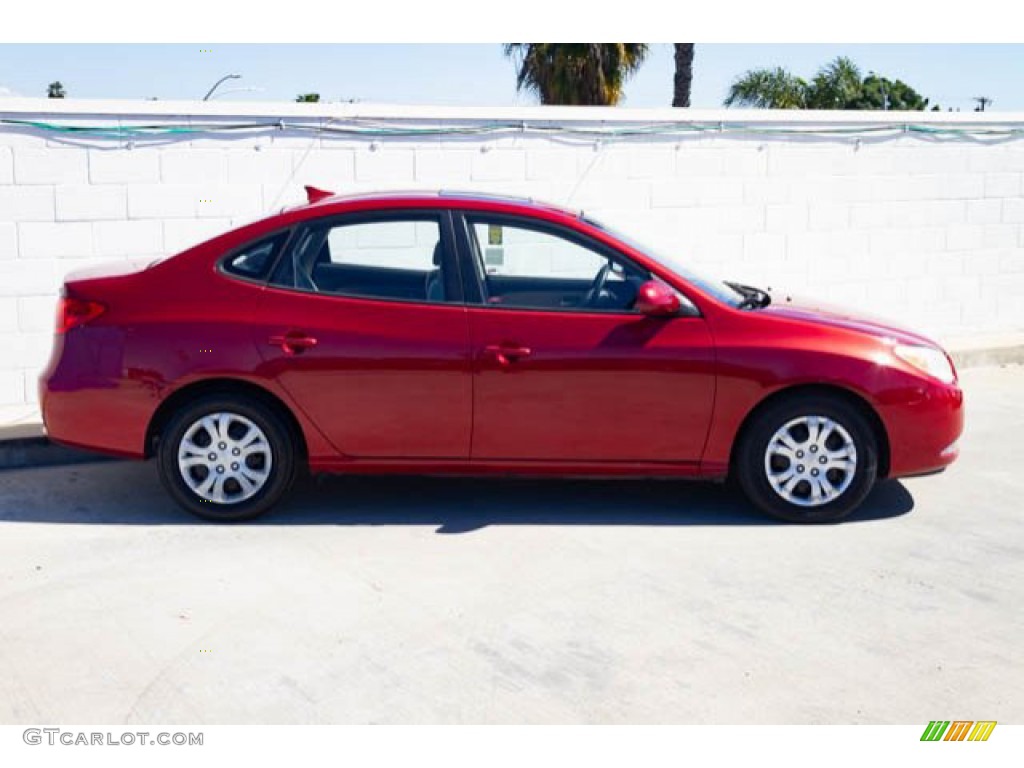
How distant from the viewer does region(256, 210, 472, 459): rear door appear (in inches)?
249

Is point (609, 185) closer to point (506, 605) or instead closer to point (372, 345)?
point (372, 345)

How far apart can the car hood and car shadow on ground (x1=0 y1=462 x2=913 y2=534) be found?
0.89 metres

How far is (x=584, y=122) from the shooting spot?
10.1m

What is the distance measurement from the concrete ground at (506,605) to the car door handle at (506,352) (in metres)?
0.81

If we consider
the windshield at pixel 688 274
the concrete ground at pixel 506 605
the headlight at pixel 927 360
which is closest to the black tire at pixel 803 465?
the concrete ground at pixel 506 605

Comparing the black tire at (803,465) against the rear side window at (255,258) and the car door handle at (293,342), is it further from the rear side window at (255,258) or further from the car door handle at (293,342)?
the rear side window at (255,258)

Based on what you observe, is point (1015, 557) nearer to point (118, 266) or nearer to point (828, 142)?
point (118, 266)

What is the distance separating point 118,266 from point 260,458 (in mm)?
1332

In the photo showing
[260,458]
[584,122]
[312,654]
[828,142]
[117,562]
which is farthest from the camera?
[828,142]

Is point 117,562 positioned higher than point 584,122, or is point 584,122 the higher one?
point 584,122

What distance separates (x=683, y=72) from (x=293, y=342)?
20469 millimetres

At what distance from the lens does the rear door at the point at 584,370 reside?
20.8ft

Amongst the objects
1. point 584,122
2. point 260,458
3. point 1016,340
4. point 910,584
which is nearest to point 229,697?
point 260,458

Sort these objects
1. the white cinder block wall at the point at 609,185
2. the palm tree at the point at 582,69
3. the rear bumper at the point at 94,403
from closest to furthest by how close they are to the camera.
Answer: the rear bumper at the point at 94,403 → the white cinder block wall at the point at 609,185 → the palm tree at the point at 582,69
